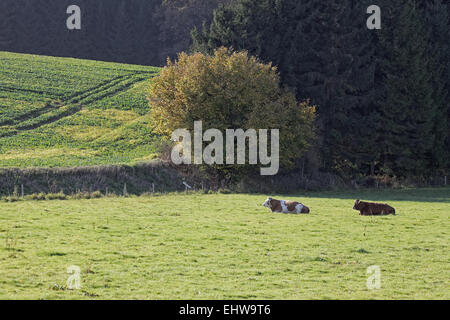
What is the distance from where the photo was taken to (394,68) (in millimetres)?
55531

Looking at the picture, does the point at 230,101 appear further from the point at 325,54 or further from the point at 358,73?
the point at 358,73

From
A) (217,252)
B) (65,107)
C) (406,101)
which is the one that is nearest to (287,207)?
(217,252)

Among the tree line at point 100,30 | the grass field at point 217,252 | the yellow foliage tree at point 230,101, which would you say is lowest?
the grass field at point 217,252

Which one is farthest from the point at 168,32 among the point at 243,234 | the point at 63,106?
the point at 243,234

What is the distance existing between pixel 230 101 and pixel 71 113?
29102 mm

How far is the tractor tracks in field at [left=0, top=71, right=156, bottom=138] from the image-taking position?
204 feet

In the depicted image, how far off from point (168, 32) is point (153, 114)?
2678 inches

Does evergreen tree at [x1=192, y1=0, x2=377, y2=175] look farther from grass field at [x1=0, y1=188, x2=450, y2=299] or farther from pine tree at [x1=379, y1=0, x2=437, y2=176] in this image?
grass field at [x1=0, y1=188, x2=450, y2=299]

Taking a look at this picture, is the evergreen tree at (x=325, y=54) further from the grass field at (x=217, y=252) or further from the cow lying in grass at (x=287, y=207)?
the cow lying in grass at (x=287, y=207)

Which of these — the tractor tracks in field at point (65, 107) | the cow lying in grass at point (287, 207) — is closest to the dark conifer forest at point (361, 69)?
the tractor tracks in field at point (65, 107)

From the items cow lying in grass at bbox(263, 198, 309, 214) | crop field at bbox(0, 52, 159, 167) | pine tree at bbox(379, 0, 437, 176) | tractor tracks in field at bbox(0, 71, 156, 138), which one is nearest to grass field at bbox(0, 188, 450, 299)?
cow lying in grass at bbox(263, 198, 309, 214)

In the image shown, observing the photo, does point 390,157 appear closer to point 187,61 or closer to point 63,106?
point 187,61

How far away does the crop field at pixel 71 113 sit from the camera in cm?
5317

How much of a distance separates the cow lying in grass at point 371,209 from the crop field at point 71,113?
2344 cm
